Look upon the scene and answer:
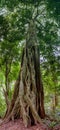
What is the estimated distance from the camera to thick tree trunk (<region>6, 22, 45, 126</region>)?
5.93 metres

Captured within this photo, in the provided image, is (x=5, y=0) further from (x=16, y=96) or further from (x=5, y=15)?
(x=16, y=96)

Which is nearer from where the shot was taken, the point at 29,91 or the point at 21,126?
the point at 21,126

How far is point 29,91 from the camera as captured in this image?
6.30 m

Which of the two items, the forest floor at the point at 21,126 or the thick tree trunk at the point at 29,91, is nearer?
the forest floor at the point at 21,126

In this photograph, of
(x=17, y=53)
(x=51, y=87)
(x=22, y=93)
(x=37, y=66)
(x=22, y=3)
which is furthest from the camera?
(x=51, y=87)

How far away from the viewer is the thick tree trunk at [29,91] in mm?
5934

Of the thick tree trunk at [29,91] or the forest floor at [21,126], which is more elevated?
the thick tree trunk at [29,91]

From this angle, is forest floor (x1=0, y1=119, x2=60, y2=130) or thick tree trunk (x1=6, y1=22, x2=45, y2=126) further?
thick tree trunk (x1=6, y1=22, x2=45, y2=126)

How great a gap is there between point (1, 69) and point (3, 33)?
64.5 inches

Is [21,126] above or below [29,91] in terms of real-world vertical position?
below

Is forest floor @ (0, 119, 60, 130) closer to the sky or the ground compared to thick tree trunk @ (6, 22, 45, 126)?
closer to the ground

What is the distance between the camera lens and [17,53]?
875 centimetres

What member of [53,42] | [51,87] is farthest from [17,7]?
[51,87]

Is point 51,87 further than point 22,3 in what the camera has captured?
Yes
